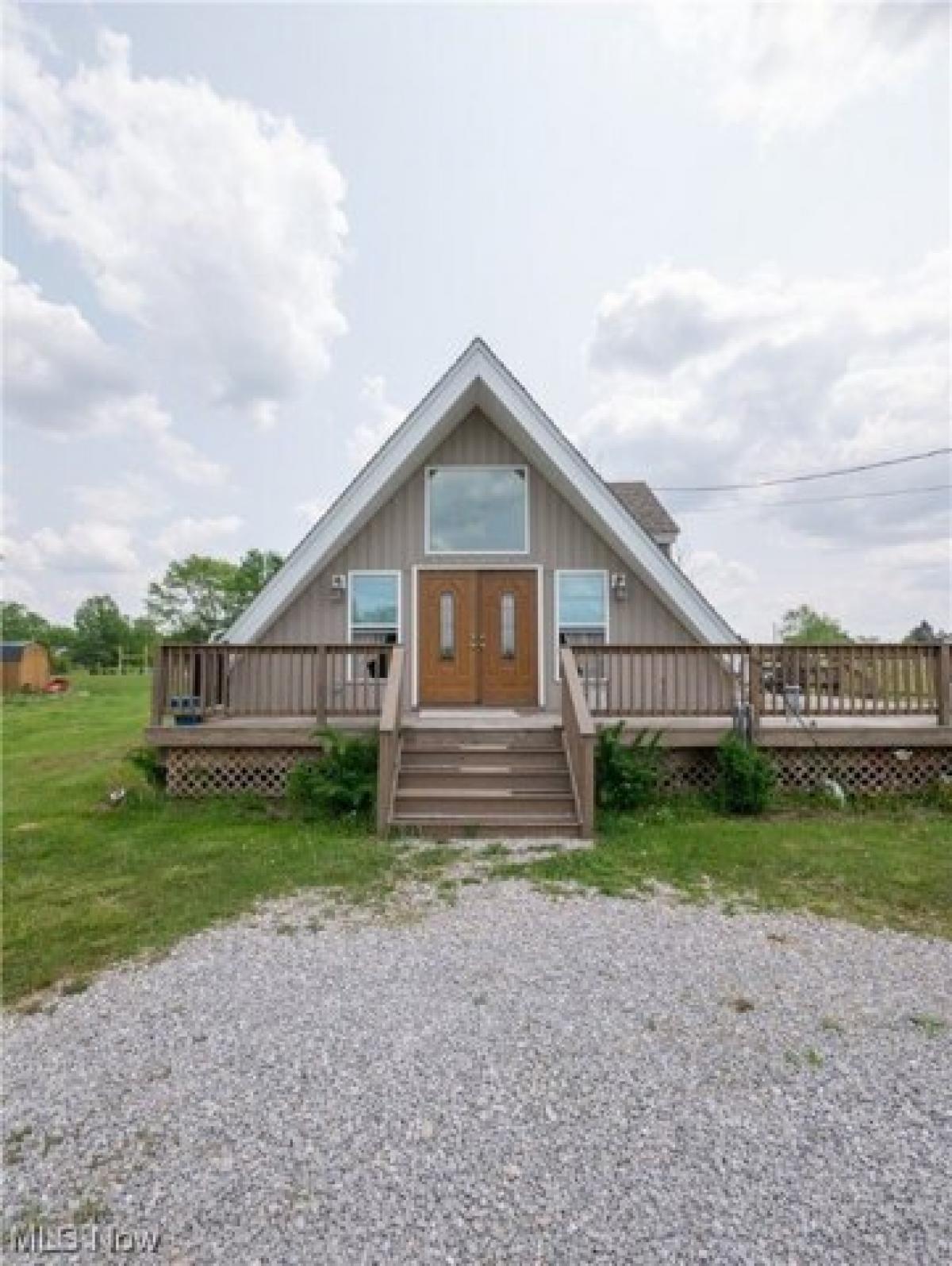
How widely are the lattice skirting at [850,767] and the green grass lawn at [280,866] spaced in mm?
553

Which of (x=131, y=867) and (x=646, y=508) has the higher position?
(x=646, y=508)

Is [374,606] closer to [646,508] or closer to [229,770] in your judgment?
[229,770]

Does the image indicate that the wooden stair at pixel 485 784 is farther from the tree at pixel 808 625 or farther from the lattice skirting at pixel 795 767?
the tree at pixel 808 625

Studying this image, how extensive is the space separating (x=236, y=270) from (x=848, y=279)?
11700 millimetres

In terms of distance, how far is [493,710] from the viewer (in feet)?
28.8

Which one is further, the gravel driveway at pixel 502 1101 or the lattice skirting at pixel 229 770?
the lattice skirting at pixel 229 770

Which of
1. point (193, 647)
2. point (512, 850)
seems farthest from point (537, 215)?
point (512, 850)

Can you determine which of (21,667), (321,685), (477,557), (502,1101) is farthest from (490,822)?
(21,667)

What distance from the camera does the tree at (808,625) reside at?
37562 millimetres

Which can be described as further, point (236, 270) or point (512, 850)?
point (236, 270)

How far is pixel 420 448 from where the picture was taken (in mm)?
8555

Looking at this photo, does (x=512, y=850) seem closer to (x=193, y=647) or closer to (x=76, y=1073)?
(x=76, y=1073)

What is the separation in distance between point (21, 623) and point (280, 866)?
233 ft

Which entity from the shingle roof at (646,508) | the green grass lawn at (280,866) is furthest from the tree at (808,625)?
the green grass lawn at (280,866)
